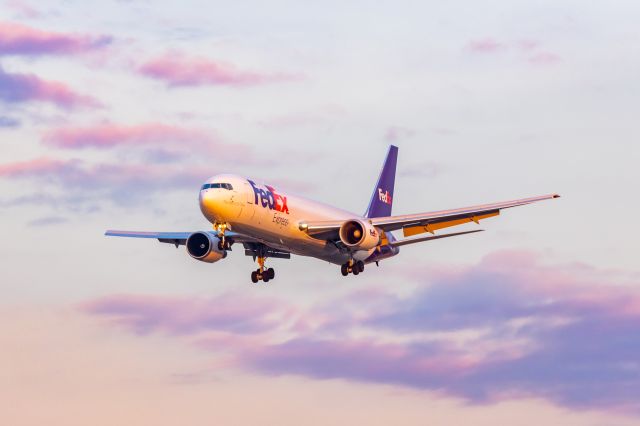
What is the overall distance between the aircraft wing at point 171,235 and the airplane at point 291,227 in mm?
62

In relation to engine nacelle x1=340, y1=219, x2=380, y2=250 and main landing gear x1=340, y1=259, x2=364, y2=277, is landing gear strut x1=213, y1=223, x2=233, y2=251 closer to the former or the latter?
engine nacelle x1=340, y1=219, x2=380, y2=250

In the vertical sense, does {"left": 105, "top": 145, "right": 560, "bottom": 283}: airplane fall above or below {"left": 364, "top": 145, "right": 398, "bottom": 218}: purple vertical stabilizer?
below

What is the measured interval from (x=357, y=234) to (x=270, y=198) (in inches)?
253

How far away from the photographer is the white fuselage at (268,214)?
7875 centimetres

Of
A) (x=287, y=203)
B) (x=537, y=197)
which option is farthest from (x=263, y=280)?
(x=537, y=197)

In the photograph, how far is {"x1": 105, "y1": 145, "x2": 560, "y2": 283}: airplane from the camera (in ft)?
260

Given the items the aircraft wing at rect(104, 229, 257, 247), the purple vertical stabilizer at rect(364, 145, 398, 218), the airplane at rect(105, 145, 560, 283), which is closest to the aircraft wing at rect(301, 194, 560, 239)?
the airplane at rect(105, 145, 560, 283)

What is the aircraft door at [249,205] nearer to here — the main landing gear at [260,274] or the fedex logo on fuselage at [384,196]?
the main landing gear at [260,274]

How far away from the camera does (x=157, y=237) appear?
94.8 m

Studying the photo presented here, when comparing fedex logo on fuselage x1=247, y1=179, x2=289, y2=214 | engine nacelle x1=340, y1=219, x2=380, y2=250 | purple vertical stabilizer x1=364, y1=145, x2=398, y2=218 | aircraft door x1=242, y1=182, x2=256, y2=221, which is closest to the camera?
aircraft door x1=242, y1=182, x2=256, y2=221

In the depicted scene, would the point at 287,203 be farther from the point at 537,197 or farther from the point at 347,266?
the point at 537,197

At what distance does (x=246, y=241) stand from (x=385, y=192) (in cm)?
1728

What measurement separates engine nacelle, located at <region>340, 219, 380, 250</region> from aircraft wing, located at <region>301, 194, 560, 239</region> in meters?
0.55

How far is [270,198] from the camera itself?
81.9m
